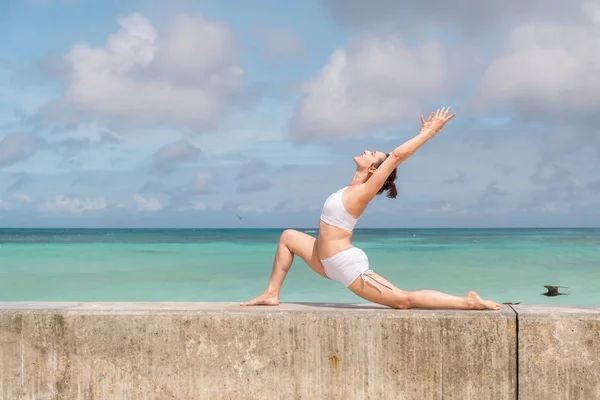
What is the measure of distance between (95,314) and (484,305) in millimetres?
2500

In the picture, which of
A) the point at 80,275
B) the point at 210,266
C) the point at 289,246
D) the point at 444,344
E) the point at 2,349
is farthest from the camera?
the point at 210,266

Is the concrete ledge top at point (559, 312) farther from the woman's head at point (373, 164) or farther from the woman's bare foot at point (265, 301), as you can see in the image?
the woman's bare foot at point (265, 301)

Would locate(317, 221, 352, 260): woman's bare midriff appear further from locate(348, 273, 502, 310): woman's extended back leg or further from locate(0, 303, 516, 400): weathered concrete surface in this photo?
locate(0, 303, 516, 400): weathered concrete surface

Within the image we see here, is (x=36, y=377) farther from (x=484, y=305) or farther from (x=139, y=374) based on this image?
(x=484, y=305)

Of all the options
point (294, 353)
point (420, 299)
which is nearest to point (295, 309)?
point (294, 353)

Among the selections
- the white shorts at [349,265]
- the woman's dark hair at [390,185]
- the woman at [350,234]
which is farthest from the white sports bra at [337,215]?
the woman's dark hair at [390,185]

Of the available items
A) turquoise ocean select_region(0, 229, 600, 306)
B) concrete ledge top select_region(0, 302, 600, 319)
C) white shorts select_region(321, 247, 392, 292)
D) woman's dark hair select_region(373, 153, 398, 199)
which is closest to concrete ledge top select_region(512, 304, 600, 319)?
concrete ledge top select_region(0, 302, 600, 319)

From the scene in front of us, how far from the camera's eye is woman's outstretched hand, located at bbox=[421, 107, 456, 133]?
4.74m

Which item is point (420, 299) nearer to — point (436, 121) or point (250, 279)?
point (436, 121)

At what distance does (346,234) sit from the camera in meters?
4.76

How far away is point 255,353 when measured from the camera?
4.33 metres

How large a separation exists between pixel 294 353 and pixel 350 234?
0.94 metres

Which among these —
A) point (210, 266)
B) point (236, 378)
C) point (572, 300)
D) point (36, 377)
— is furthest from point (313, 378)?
point (210, 266)

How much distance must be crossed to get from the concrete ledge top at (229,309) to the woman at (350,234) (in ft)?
0.43
